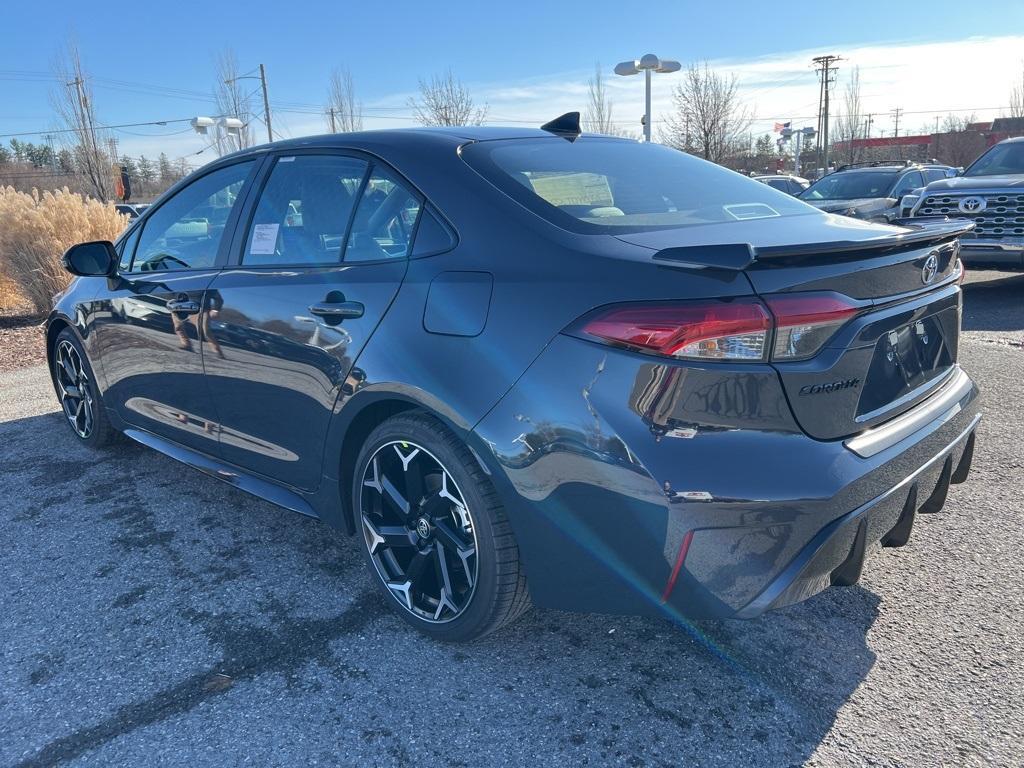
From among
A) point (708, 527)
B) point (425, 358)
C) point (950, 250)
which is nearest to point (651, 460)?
point (708, 527)

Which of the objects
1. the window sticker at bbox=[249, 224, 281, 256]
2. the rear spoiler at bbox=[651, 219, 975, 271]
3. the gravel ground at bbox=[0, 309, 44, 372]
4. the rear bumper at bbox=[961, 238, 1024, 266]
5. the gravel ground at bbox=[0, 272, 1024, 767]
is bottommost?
the gravel ground at bbox=[0, 272, 1024, 767]

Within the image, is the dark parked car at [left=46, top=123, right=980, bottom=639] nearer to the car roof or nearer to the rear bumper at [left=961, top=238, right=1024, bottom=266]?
the car roof

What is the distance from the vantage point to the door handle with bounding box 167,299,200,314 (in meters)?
3.34

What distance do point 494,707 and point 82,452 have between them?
3.57 meters

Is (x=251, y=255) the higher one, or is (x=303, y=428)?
(x=251, y=255)

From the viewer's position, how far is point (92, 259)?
397 centimetres

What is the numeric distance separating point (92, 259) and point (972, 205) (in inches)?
348

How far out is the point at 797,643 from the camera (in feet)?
8.44

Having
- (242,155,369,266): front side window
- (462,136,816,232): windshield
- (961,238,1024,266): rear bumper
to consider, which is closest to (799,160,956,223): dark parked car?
(961,238,1024,266): rear bumper

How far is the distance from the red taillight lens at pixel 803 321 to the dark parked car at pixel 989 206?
6998mm

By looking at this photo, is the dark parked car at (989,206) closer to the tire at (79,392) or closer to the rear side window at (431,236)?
the rear side window at (431,236)

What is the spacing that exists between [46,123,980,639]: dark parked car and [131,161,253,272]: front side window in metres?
0.06

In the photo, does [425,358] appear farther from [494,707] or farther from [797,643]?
[797,643]

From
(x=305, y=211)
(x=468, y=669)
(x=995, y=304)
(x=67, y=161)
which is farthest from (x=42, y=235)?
(x=67, y=161)
